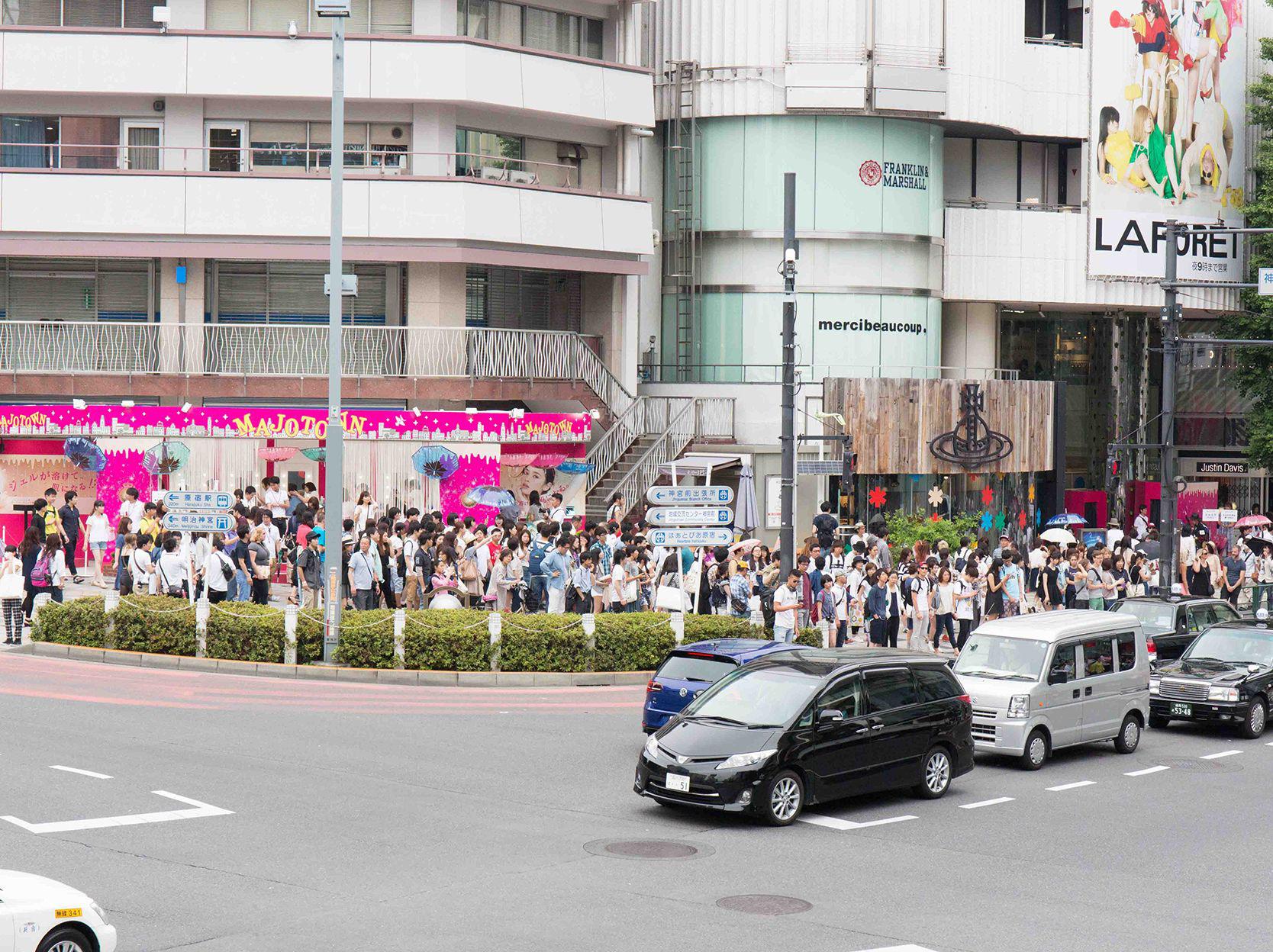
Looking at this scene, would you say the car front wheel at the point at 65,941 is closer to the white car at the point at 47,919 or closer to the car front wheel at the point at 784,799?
the white car at the point at 47,919

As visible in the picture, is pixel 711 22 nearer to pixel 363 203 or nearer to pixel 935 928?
pixel 363 203

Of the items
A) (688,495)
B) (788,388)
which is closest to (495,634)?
(688,495)

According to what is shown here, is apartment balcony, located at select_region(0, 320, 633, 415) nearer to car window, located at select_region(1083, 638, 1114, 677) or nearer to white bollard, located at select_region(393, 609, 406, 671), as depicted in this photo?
white bollard, located at select_region(393, 609, 406, 671)

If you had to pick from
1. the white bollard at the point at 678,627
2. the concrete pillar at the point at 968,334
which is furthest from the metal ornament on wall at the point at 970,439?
the white bollard at the point at 678,627

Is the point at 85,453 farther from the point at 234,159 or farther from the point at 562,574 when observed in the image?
the point at 562,574

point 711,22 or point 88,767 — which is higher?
point 711,22

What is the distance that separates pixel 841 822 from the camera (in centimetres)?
1575

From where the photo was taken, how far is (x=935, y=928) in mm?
11852

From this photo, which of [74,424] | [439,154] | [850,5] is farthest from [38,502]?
[850,5]

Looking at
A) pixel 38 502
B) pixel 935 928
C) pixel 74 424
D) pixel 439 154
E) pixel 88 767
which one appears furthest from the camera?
pixel 439 154

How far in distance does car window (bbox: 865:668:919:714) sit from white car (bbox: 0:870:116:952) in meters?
8.62

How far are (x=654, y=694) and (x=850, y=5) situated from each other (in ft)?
95.4

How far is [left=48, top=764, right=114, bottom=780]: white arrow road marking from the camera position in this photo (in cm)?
1605

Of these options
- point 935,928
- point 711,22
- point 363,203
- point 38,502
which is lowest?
point 935,928
